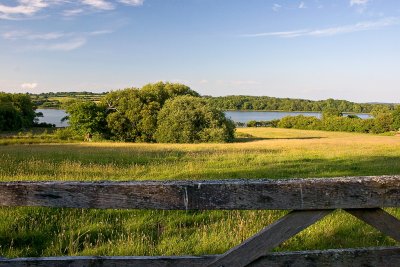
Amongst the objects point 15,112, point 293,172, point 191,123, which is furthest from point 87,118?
point 293,172

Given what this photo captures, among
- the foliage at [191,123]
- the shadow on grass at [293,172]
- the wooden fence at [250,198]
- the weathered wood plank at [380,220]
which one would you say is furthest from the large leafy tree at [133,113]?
the weathered wood plank at [380,220]

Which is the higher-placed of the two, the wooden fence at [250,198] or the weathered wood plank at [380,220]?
the wooden fence at [250,198]

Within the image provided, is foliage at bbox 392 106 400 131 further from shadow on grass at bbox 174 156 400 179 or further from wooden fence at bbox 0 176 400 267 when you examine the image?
wooden fence at bbox 0 176 400 267

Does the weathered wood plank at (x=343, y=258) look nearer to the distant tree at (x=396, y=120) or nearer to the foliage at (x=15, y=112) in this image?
the foliage at (x=15, y=112)

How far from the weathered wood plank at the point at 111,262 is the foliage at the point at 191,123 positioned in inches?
2342

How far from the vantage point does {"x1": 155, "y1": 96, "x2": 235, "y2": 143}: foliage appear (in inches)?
2518

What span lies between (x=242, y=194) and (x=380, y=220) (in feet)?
3.51

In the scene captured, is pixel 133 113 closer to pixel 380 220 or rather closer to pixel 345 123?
pixel 345 123

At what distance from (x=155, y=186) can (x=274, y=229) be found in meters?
0.92

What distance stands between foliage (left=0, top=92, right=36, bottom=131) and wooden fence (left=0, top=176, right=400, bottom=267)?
93944mm

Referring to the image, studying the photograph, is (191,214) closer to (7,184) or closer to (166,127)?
(7,184)

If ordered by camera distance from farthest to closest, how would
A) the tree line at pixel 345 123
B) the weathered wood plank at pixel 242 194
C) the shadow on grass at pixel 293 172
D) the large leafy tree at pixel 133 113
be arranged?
the tree line at pixel 345 123, the large leafy tree at pixel 133 113, the shadow on grass at pixel 293 172, the weathered wood plank at pixel 242 194

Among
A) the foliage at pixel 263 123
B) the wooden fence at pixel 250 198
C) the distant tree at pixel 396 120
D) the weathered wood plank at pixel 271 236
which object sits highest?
the wooden fence at pixel 250 198

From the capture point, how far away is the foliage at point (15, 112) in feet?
293
